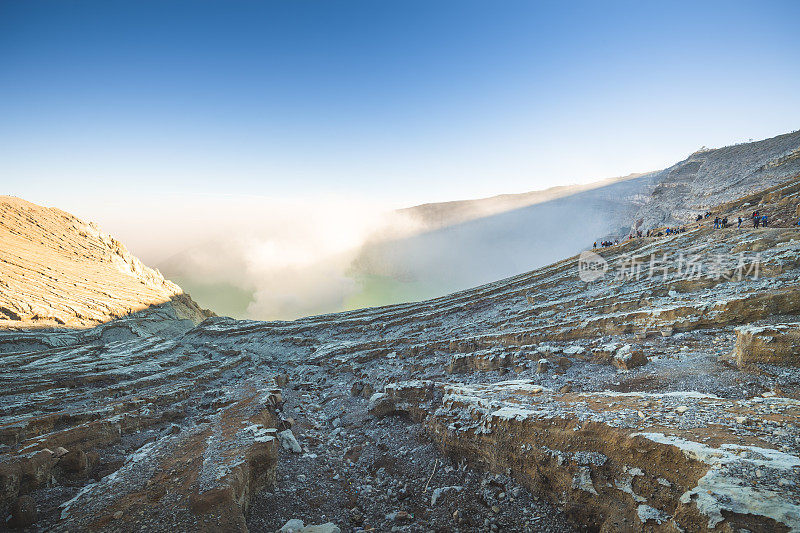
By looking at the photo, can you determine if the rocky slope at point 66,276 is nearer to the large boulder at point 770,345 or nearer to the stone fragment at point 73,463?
the stone fragment at point 73,463

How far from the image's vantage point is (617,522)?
4.14 meters

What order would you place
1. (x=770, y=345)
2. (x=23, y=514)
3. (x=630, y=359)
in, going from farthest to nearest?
(x=630, y=359) < (x=770, y=345) < (x=23, y=514)

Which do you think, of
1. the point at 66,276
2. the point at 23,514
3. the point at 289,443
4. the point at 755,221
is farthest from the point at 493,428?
the point at 66,276

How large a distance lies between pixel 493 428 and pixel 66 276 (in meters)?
51.1

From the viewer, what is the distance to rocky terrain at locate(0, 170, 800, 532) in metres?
4.30

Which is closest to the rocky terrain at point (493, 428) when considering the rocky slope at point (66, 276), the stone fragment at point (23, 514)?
the stone fragment at point (23, 514)

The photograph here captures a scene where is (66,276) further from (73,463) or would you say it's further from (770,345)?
(770,345)

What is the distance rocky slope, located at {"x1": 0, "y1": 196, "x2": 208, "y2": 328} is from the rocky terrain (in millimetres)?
15780

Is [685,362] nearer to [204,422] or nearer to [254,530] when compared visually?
[254,530]

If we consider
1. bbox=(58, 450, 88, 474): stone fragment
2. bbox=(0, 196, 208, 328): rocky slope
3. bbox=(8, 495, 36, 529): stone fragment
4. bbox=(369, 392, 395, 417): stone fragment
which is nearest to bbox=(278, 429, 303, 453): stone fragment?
bbox=(369, 392, 395, 417): stone fragment

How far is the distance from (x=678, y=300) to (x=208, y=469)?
17.2m

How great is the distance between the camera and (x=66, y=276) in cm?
3581

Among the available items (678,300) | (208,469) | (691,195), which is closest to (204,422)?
(208,469)

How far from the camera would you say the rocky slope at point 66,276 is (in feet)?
97.4
